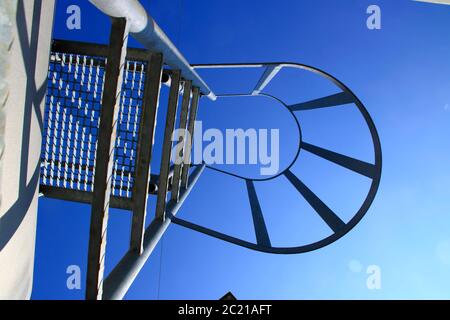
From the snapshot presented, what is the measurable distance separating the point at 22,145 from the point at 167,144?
7.49ft

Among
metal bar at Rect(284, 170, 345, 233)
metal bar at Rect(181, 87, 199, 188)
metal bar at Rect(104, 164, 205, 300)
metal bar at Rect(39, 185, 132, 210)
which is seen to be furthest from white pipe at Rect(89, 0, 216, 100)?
metal bar at Rect(284, 170, 345, 233)

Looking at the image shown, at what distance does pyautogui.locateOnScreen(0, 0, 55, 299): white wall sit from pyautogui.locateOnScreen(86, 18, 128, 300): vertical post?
368mm

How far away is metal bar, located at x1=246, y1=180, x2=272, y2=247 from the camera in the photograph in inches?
223

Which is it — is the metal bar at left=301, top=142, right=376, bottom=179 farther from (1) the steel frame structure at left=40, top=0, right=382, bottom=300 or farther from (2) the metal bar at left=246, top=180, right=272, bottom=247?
(2) the metal bar at left=246, top=180, right=272, bottom=247

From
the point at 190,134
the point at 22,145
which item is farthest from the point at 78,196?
the point at 190,134

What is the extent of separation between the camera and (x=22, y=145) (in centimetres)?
201

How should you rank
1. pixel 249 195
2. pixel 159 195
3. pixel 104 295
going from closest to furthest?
pixel 104 295 < pixel 159 195 < pixel 249 195

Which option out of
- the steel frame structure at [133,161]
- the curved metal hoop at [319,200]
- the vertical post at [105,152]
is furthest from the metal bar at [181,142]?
the vertical post at [105,152]

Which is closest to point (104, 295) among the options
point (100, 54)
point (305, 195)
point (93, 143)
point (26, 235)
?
point (26, 235)

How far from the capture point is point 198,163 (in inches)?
384

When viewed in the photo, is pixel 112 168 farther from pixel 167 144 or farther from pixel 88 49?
pixel 167 144

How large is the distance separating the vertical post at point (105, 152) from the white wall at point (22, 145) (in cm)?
37

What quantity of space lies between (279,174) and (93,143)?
6894 millimetres
